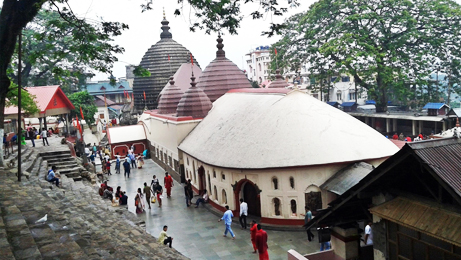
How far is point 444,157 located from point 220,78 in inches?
1034

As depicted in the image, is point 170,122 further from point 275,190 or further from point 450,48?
point 450,48

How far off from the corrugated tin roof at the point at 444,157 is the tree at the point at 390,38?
28.3 m

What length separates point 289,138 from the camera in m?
16.2

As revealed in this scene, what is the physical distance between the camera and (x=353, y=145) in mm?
15914

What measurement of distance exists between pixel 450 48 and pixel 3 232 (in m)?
35.8

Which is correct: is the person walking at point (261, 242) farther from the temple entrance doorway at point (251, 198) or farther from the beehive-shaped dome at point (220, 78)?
the beehive-shaped dome at point (220, 78)

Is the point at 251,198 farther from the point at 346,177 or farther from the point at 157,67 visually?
the point at 157,67

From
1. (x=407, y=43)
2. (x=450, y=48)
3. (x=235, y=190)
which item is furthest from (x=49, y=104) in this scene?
(x=450, y=48)

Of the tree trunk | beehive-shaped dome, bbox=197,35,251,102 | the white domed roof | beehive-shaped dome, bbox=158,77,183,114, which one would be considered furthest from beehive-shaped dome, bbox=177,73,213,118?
the tree trunk

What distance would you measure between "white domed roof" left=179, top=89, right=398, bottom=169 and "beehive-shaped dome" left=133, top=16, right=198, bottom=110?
23.3 meters

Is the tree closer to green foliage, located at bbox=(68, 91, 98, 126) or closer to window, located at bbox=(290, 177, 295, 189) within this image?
window, located at bbox=(290, 177, 295, 189)

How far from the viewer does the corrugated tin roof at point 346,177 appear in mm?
14188

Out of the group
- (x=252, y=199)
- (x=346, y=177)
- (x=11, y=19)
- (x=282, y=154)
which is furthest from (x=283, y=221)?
(x=11, y=19)

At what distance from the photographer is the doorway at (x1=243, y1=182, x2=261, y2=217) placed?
54.4 feet
